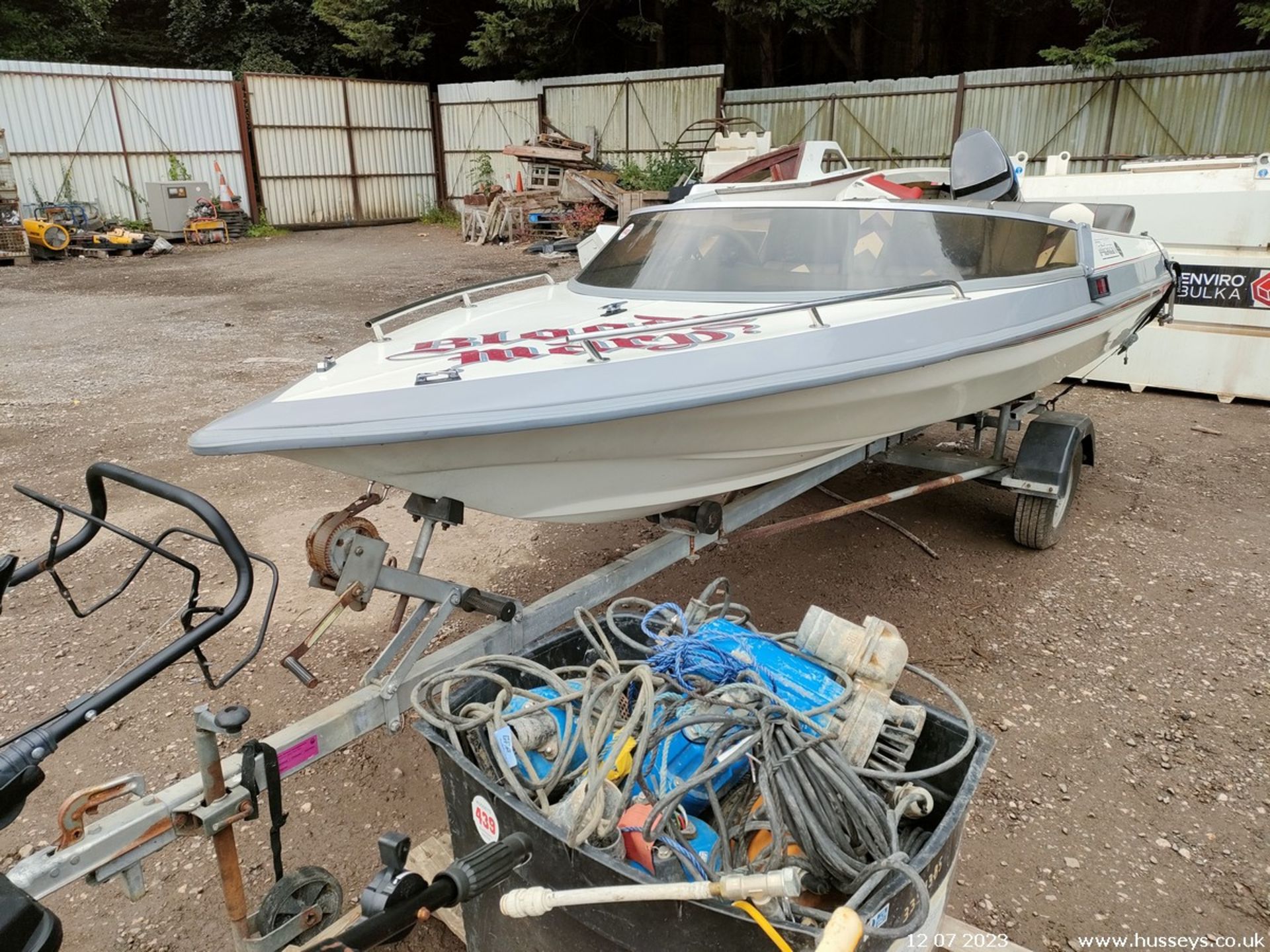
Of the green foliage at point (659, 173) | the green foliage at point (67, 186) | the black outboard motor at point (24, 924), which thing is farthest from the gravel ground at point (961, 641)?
the green foliage at point (67, 186)

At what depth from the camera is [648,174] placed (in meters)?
14.4

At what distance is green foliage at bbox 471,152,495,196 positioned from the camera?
1677 cm

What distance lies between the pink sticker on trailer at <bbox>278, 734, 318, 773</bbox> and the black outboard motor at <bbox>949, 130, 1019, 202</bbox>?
13.7 ft

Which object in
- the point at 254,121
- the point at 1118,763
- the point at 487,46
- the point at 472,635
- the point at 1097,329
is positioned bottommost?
the point at 1118,763

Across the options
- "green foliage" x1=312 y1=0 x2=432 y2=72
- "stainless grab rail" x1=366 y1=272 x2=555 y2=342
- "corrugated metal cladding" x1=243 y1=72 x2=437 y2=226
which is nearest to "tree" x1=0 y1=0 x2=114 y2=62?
"green foliage" x1=312 y1=0 x2=432 y2=72

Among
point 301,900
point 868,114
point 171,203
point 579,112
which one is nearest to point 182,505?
point 301,900

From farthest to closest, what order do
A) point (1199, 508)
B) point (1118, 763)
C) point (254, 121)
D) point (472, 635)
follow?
point (254, 121), point (1199, 508), point (1118, 763), point (472, 635)

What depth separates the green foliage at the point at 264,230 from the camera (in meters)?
15.9

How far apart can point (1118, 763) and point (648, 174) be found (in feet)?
43.4

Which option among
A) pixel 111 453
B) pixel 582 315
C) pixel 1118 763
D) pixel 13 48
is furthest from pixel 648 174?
pixel 13 48

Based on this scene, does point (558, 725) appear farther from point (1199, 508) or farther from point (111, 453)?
point (111, 453)

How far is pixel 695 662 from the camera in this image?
1.86 metres

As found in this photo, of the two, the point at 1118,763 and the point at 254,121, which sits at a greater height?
the point at 254,121

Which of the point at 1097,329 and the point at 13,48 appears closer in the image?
the point at 1097,329
